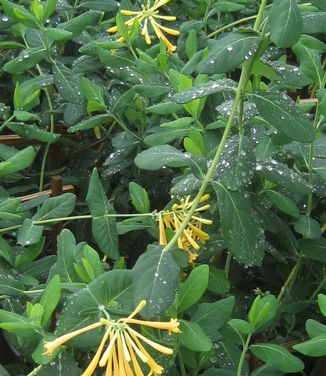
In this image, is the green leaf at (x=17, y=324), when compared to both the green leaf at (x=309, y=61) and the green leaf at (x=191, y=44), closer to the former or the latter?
the green leaf at (x=309, y=61)

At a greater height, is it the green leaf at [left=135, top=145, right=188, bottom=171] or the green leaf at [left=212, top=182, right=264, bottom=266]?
the green leaf at [left=135, top=145, right=188, bottom=171]

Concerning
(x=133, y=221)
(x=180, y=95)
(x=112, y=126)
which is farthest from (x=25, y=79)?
(x=180, y=95)

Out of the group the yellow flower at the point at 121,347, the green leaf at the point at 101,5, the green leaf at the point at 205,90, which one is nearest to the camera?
the yellow flower at the point at 121,347

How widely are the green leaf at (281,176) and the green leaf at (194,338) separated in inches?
10.9

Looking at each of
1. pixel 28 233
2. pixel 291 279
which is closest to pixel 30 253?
pixel 28 233

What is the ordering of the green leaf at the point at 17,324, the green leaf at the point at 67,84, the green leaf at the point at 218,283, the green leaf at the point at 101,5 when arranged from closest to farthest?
1. the green leaf at the point at 17,324
2. the green leaf at the point at 218,283
3. the green leaf at the point at 67,84
4. the green leaf at the point at 101,5

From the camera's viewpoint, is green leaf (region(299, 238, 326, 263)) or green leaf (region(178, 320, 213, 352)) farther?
green leaf (region(299, 238, 326, 263))

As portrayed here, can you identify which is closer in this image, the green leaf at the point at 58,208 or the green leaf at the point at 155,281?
the green leaf at the point at 155,281

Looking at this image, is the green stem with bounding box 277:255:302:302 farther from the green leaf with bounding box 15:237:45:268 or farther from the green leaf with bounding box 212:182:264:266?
the green leaf with bounding box 15:237:45:268

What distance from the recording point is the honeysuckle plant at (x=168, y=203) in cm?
91

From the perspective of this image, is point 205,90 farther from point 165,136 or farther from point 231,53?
point 165,136

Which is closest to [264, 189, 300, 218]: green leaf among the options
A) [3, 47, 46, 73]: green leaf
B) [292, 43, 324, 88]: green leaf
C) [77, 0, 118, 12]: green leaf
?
[292, 43, 324, 88]: green leaf

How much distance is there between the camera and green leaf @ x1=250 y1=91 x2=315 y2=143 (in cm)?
99

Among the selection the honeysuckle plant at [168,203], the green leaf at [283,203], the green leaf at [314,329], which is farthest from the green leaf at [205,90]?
the green leaf at [314,329]
